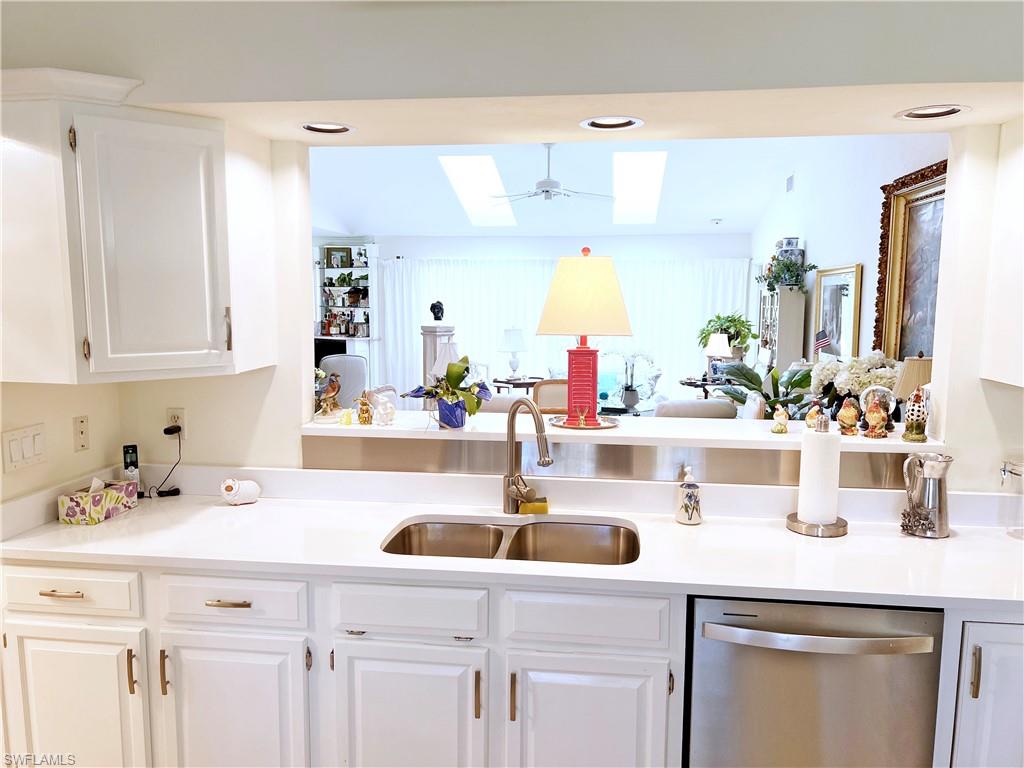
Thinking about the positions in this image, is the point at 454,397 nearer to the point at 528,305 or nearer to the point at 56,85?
the point at 56,85

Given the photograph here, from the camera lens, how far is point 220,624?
1.80 m

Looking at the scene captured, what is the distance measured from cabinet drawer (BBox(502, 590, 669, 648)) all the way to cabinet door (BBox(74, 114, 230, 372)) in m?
1.10

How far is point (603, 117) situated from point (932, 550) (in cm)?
145

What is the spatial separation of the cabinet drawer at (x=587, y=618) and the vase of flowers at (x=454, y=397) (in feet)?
2.26

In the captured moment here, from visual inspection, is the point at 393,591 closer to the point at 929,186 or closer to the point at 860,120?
the point at 860,120

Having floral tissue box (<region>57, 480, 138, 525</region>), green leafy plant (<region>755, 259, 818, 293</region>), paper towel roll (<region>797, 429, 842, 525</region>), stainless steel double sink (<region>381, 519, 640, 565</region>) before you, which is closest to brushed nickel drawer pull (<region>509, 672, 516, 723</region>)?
stainless steel double sink (<region>381, 519, 640, 565</region>)

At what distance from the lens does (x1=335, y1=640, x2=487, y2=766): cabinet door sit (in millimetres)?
1720

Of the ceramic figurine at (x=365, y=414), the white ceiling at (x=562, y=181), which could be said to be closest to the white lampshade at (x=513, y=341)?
the white ceiling at (x=562, y=181)

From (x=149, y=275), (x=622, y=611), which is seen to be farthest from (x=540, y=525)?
(x=149, y=275)

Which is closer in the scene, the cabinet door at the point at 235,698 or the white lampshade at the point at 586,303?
the cabinet door at the point at 235,698

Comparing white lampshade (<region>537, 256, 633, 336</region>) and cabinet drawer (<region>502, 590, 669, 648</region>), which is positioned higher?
white lampshade (<region>537, 256, 633, 336</region>)

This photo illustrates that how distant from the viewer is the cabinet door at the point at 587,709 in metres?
1.67

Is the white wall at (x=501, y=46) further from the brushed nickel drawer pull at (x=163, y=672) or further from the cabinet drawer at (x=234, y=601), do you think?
the brushed nickel drawer pull at (x=163, y=672)

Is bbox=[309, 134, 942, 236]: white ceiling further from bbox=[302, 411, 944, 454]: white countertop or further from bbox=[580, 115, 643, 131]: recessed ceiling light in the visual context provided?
bbox=[580, 115, 643, 131]: recessed ceiling light
